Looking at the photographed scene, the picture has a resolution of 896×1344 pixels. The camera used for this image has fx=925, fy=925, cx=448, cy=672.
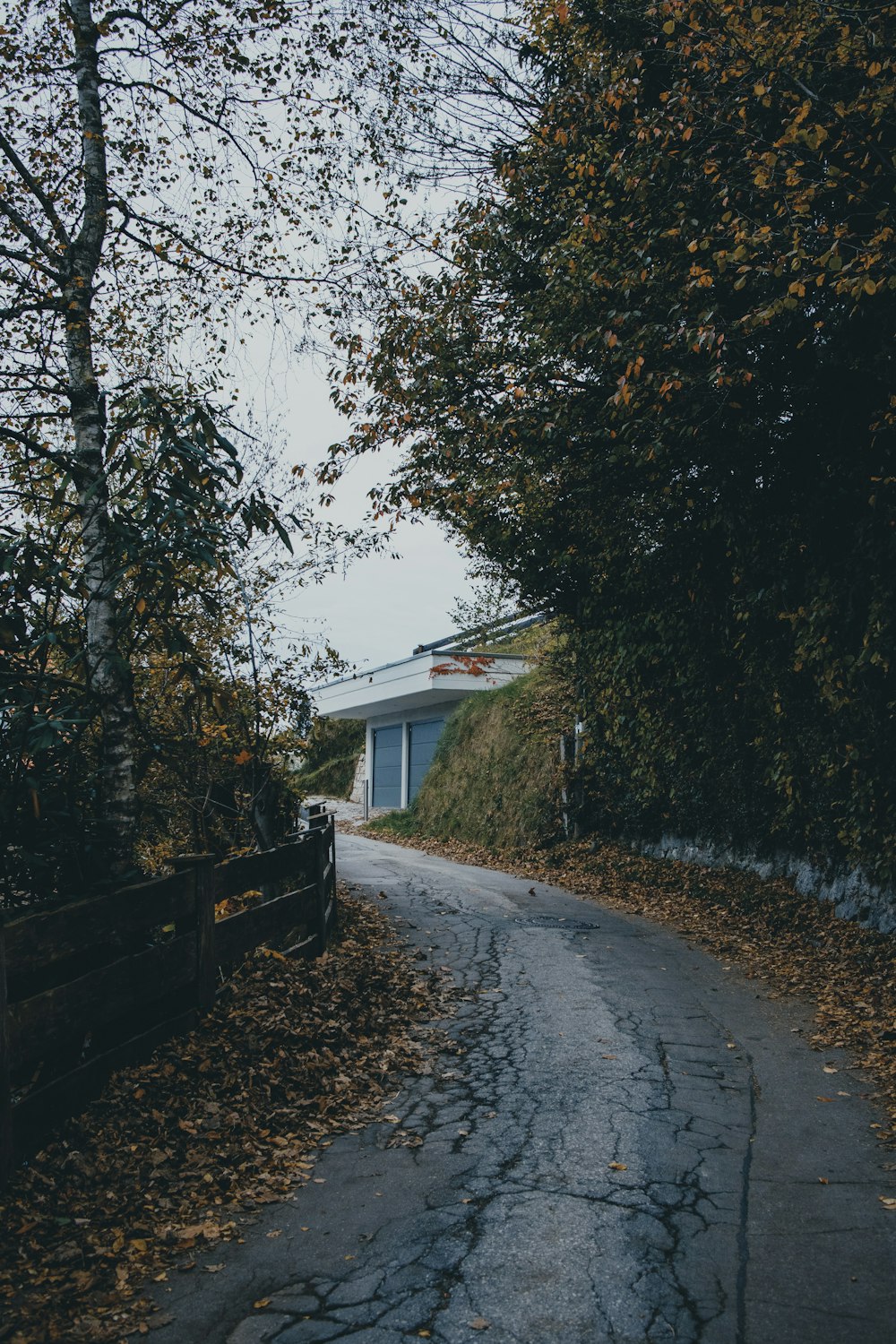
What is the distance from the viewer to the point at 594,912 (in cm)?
1239

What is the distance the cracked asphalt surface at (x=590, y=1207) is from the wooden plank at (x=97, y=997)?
1321mm

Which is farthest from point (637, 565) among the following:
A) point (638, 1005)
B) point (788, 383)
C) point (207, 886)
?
point (207, 886)

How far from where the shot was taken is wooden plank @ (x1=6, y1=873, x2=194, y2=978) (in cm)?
431

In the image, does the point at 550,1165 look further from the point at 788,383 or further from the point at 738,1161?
the point at 788,383

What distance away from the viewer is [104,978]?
A: 16.2 feet

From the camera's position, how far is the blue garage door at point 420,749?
2853 cm

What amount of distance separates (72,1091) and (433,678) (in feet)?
69.6

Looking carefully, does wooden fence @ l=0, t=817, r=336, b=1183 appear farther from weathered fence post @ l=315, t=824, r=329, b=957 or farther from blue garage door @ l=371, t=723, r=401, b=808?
blue garage door @ l=371, t=723, r=401, b=808

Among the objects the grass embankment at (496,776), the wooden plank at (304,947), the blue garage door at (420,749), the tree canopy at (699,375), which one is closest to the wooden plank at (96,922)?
the wooden plank at (304,947)

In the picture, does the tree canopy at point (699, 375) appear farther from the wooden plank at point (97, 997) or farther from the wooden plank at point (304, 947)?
the wooden plank at point (97, 997)

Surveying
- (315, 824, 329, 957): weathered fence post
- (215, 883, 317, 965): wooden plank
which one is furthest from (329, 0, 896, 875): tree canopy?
(215, 883, 317, 965): wooden plank

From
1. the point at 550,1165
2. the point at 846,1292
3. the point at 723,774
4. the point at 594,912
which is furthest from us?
the point at 723,774

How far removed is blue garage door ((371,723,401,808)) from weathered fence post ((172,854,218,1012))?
23977 mm

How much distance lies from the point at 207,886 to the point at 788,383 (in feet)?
20.8
